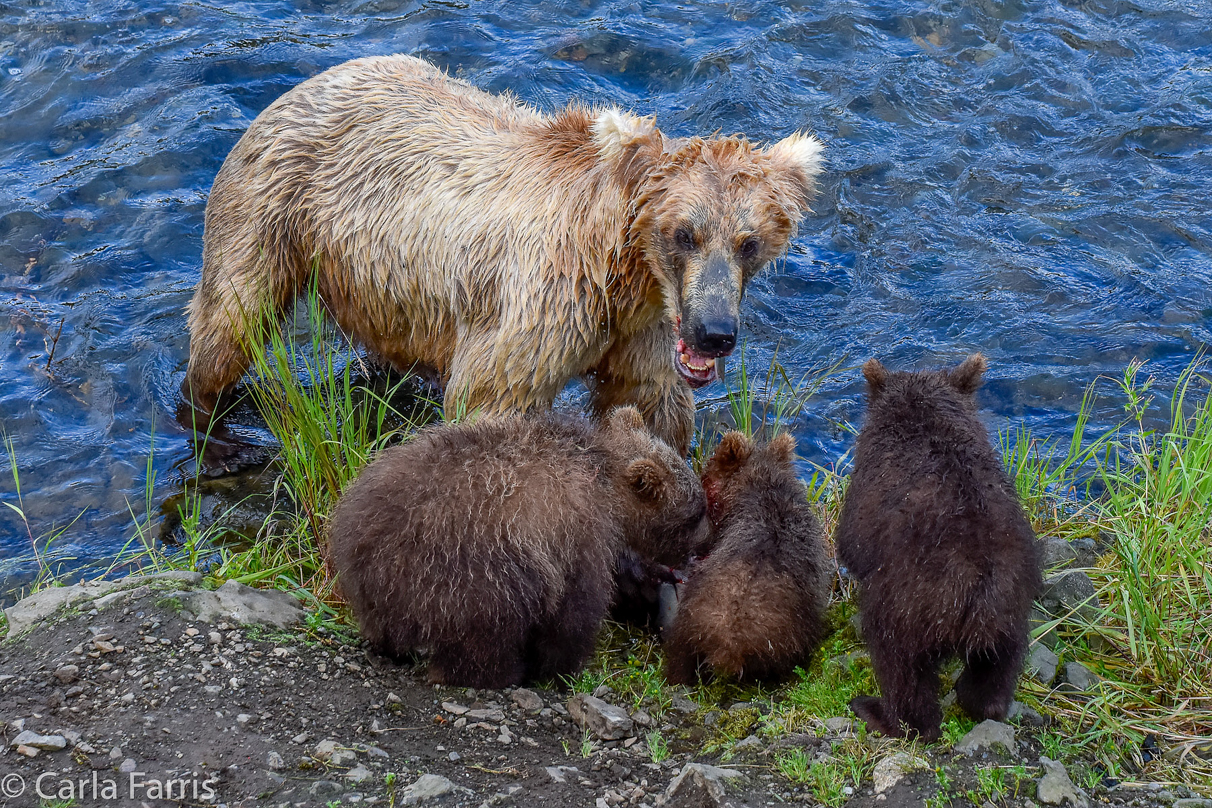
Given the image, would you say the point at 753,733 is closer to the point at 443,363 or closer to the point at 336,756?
the point at 336,756

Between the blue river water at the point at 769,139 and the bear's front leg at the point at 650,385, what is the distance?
125 centimetres

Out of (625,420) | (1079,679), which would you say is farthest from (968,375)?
(625,420)

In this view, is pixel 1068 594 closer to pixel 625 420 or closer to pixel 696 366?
pixel 696 366

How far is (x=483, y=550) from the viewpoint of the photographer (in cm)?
415

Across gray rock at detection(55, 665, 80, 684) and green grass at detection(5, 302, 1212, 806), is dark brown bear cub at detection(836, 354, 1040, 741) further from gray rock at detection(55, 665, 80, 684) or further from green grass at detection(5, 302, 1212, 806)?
gray rock at detection(55, 665, 80, 684)

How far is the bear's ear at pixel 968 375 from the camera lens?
4.75 meters

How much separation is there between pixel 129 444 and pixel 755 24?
22.4 ft

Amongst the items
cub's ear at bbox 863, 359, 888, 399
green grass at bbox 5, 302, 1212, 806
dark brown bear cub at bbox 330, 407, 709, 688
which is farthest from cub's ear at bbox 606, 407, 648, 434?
cub's ear at bbox 863, 359, 888, 399

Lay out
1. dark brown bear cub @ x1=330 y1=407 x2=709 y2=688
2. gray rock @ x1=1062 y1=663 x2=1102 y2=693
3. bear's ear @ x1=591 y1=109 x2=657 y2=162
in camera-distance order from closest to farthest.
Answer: dark brown bear cub @ x1=330 y1=407 x2=709 y2=688, gray rock @ x1=1062 y1=663 x2=1102 y2=693, bear's ear @ x1=591 y1=109 x2=657 y2=162

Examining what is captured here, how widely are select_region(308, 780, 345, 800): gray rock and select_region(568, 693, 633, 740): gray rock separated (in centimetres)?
99

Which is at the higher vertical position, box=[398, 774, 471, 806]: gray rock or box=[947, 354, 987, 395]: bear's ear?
box=[947, 354, 987, 395]: bear's ear

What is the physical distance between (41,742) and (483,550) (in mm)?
1545

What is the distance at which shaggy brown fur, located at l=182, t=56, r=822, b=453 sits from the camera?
521 cm

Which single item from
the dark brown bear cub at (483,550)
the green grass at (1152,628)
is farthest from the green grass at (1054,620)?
the dark brown bear cub at (483,550)
